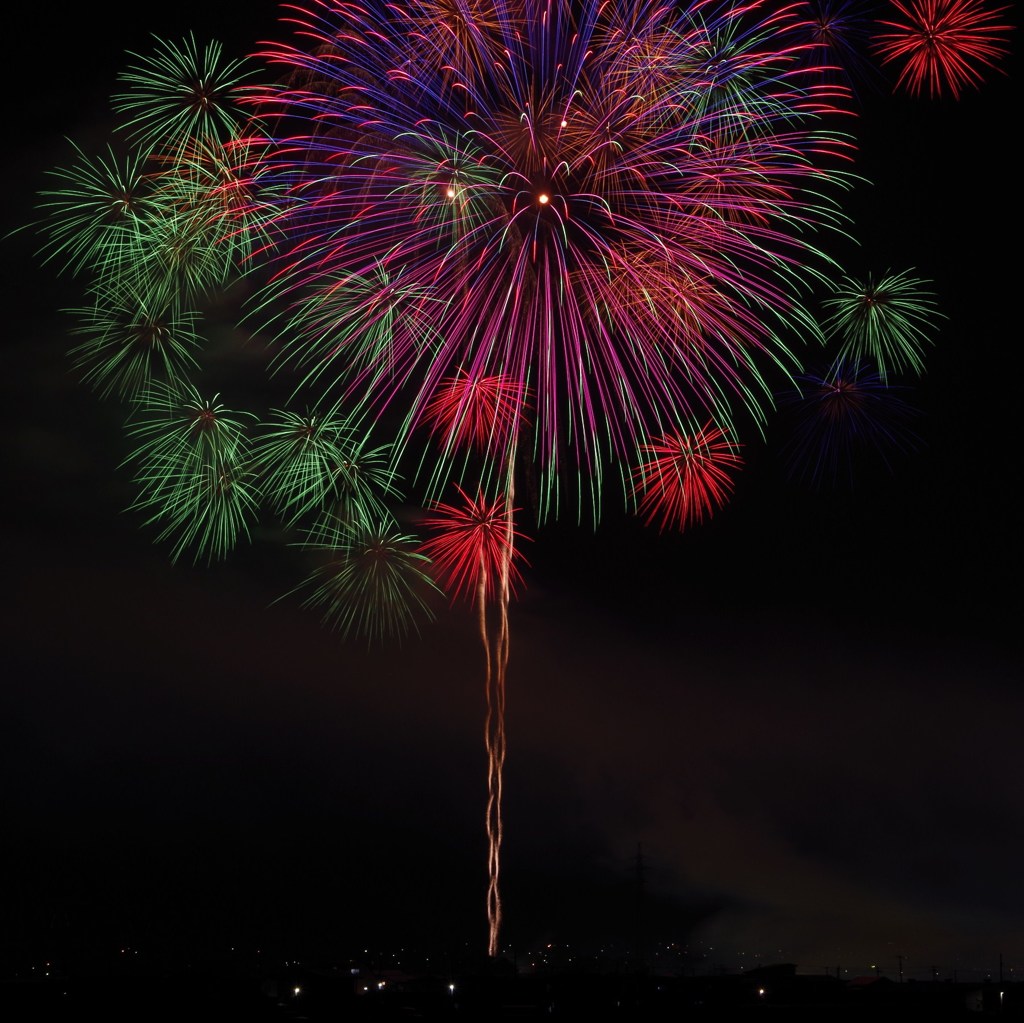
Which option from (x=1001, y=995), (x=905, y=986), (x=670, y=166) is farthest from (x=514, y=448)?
(x=905, y=986)

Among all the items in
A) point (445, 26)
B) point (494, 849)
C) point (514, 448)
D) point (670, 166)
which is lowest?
point (494, 849)

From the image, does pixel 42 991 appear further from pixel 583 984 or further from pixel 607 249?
pixel 607 249

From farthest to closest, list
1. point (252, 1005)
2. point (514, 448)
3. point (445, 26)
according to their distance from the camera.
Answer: point (252, 1005) → point (514, 448) → point (445, 26)

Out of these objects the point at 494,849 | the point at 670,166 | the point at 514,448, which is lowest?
the point at 494,849

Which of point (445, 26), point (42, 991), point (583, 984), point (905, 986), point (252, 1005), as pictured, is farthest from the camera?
point (905, 986)

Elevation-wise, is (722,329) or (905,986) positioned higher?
(722,329)

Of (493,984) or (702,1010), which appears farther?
(493,984)

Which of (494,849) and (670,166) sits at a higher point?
(670,166)

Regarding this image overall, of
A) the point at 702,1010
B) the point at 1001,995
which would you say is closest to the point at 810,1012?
the point at 702,1010

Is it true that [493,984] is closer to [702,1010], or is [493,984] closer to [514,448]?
[702,1010]
